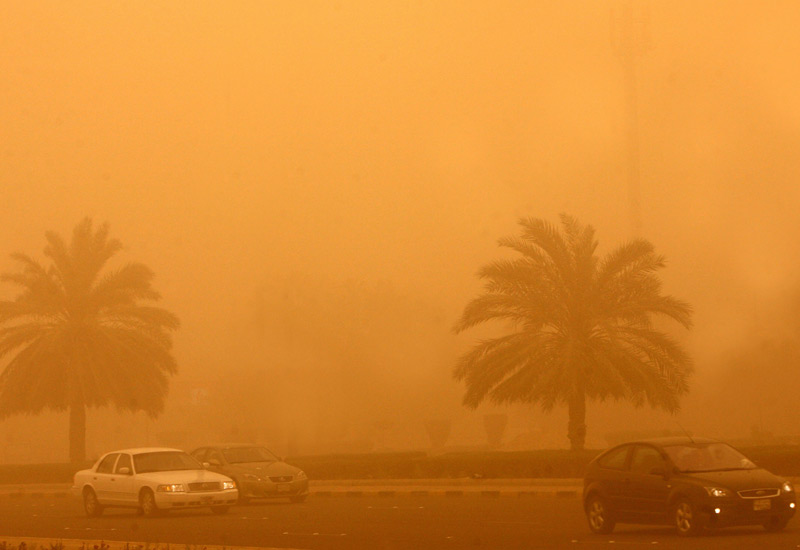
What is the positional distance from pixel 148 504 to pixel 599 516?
34.4ft

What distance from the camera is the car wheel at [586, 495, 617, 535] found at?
54.1 ft

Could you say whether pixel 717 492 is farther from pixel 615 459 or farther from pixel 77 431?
pixel 77 431

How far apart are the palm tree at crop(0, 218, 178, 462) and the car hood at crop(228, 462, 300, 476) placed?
20051 millimetres

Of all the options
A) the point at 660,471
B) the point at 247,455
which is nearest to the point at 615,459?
the point at 660,471

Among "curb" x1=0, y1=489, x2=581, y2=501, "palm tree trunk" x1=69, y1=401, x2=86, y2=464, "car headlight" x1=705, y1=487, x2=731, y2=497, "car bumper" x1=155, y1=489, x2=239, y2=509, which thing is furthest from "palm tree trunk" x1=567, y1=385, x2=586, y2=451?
"palm tree trunk" x1=69, y1=401, x2=86, y2=464

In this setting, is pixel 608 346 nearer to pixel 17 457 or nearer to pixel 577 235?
pixel 577 235

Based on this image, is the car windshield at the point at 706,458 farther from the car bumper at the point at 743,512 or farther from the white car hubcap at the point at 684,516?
the car bumper at the point at 743,512

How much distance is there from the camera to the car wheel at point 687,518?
15.1m

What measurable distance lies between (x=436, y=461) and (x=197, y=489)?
1034 centimetres

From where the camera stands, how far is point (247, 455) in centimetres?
2819

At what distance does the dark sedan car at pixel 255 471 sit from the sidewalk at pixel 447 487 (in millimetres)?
3933

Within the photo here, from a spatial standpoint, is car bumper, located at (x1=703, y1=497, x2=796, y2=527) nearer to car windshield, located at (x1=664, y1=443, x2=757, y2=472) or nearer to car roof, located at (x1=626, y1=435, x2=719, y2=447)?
car windshield, located at (x1=664, y1=443, x2=757, y2=472)

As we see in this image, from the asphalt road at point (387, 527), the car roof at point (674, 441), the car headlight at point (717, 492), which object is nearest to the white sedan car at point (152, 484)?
the asphalt road at point (387, 527)

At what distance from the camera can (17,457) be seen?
85.1 metres
